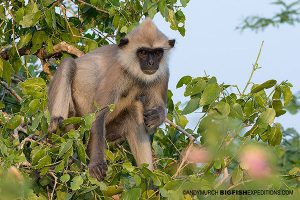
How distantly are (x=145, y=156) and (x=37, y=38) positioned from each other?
1242 millimetres

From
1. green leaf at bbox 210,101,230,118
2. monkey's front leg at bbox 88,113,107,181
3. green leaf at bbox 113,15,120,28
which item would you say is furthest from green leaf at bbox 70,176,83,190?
green leaf at bbox 113,15,120,28

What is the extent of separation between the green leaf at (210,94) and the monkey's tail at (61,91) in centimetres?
131

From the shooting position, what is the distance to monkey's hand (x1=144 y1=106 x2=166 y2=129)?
539 cm

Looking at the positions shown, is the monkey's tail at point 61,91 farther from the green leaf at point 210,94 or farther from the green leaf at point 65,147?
the green leaf at point 65,147

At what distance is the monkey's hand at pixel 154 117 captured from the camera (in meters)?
5.39

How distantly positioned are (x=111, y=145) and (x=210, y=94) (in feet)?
4.97

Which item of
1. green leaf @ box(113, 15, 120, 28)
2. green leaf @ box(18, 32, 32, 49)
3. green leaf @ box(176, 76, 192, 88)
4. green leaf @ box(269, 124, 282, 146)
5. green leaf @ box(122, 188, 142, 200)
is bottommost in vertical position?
green leaf @ box(122, 188, 142, 200)

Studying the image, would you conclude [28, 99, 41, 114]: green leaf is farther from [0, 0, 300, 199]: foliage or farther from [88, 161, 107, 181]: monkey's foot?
[88, 161, 107, 181]: monkey's foot

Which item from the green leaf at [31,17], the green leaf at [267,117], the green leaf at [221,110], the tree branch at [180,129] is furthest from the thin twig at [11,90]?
the green leaf at [267,117]

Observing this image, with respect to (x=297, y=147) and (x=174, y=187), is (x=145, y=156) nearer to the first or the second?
(x=174, y=187)

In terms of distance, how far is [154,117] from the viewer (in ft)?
17.7

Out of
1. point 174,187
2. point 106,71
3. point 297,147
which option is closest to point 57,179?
point 174,187

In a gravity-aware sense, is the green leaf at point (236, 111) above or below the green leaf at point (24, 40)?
below

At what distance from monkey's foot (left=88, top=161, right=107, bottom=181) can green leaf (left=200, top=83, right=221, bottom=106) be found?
2.97ft
